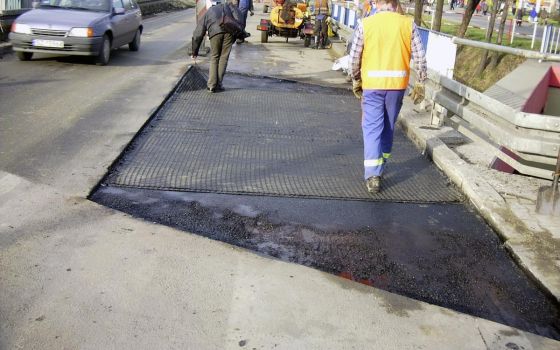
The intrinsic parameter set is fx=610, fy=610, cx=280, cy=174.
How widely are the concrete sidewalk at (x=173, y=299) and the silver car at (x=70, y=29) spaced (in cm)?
799

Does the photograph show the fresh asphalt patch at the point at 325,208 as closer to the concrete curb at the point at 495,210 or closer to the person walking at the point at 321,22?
the concrete curb at the point at 495,210

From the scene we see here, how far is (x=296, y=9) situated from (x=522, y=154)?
1643 cm

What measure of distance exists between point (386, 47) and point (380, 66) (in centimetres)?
19

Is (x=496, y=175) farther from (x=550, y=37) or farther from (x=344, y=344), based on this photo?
(x=550, y=37)

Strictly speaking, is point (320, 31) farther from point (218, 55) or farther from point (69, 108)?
point (69, 108)

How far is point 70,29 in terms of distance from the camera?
39.9 ft

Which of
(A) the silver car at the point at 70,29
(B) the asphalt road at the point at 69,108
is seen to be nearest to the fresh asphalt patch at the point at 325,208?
(B) the asphalt road at the point at 69,108

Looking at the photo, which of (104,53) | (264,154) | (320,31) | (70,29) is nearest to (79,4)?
(104,53)

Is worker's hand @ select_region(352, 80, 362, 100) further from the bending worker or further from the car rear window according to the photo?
the car rear window

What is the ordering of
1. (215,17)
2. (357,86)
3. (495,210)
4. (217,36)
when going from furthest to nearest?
(217,36) → (215,17) → (357,86) → (495,210)

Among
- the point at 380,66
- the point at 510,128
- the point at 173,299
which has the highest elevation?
the point at 380,66

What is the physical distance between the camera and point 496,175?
638 centimetres

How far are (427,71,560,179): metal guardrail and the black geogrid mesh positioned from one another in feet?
2.22

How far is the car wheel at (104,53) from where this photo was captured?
12.8m
